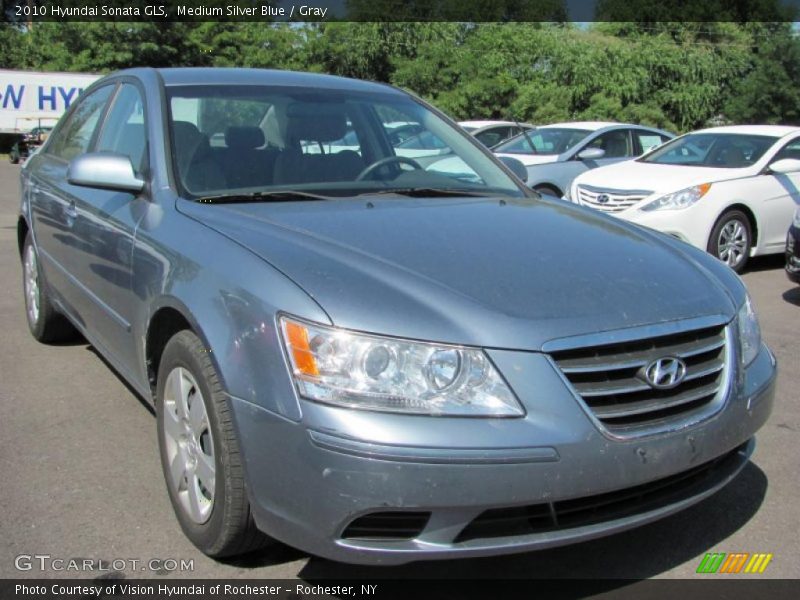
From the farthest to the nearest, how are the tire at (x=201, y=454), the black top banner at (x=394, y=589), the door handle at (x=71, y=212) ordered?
the door handle at (x=71, y=212)
the black top banner at (x=394, y=589)
the tire at (x=201, y=454)

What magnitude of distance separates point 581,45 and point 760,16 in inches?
955

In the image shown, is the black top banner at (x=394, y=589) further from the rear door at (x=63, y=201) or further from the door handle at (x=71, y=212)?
the door handle at (x=71, y=212)

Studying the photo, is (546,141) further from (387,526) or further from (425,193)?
(387,526)

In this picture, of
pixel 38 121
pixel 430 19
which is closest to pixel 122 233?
pixel 38 121

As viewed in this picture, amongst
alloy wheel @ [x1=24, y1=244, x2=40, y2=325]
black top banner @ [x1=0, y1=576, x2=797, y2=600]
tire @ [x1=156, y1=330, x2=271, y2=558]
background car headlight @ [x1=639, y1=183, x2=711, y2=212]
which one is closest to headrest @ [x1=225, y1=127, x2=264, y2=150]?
tire @ [x1=156, y1=330, x2=271, y2=558]

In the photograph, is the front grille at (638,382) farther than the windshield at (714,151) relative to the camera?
No

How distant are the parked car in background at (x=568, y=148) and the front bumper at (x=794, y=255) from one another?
4592 millimetres

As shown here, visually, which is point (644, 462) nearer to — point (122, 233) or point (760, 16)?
point (122, 233)

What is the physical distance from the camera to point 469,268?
8.87 feet

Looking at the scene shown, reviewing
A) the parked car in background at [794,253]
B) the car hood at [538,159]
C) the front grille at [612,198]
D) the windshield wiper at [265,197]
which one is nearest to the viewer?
the windshield wiper at [265,197]

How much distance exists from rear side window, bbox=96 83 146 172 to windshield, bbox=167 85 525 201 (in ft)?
0.68

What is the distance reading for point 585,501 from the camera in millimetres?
2469

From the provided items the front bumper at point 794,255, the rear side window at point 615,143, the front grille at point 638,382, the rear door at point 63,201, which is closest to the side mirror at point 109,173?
the rear door at point 63,201

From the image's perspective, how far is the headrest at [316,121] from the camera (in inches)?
152
